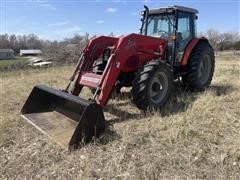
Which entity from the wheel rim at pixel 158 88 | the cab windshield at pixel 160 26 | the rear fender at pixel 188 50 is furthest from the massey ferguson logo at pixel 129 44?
the rear fender at pixel 188 50

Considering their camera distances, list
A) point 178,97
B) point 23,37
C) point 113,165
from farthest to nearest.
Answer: point 23,37 → point 178,97 → point 113,165

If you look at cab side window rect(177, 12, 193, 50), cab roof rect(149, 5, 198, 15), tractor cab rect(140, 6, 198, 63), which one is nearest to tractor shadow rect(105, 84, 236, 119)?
tractor cab rect(140, 6, 198, 63)

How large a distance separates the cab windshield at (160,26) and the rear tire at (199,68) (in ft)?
2.81

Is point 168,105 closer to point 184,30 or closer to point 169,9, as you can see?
point 184,30

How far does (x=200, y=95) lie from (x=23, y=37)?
80.9 m

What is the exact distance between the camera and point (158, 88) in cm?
597

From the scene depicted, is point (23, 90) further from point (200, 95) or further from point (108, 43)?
point (200, 95)

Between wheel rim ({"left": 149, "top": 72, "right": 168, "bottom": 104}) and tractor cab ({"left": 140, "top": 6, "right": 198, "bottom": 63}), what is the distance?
1129 mm

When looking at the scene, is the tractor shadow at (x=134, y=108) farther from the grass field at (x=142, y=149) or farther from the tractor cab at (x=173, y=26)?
the tractor cab at (x=173, y=26)

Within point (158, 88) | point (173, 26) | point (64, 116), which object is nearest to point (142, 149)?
point (64, 116)

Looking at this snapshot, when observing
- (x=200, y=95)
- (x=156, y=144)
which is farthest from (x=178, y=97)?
(x=156, y=144)

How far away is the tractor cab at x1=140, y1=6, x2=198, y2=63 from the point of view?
22.9 feet

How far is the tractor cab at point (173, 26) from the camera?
697 cm

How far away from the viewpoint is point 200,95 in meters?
6.96
